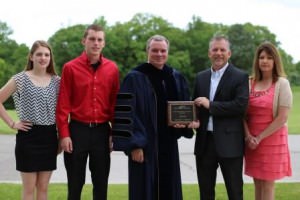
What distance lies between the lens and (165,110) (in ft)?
16.9

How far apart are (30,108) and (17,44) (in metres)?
67.0

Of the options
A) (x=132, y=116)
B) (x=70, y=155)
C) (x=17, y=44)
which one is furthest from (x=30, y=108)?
(x=17, y=44)

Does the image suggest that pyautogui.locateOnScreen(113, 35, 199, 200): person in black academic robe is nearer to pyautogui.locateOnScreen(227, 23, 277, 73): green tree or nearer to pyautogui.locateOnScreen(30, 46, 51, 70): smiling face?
pyautogui.locateOnScreen(30, 46, 51, 70): smiling face

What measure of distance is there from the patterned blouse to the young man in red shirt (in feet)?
0.33

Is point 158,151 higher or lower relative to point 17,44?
lower

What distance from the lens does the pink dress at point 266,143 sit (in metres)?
5.31

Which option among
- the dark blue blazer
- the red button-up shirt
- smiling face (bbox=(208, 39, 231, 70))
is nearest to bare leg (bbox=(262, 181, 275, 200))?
the dark blue blazer

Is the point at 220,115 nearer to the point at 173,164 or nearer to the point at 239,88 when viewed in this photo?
the point at 239,88

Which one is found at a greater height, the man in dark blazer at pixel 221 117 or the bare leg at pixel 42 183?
the man in dark blazer at pixel 221 117

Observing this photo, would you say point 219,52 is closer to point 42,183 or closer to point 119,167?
point 42,183

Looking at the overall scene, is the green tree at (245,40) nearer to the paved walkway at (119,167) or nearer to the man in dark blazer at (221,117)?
the paved walkway at (119,167)

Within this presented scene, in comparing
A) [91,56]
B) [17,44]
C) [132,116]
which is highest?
[17,44]

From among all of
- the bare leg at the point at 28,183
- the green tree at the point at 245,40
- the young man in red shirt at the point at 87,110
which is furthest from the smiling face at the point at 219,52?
the green tree at the point at 245,40

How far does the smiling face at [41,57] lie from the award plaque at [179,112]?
4.83 feet
